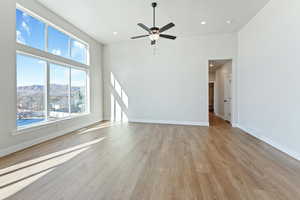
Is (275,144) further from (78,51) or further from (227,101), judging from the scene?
(78,51)

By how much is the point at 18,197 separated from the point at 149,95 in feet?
17.3

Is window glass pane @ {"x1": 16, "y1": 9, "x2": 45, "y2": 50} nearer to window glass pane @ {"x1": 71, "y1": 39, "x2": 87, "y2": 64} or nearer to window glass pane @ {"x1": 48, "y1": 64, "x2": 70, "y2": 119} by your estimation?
window glass pane @ {"x1": 48, "y1": 64, "x2": 70, "y2": 119}

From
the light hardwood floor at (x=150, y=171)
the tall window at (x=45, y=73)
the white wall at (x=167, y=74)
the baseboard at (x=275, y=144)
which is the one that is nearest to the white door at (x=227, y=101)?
the white wall at (x=167, y=74)

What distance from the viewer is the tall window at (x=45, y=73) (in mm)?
3662

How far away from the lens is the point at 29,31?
3.84 m

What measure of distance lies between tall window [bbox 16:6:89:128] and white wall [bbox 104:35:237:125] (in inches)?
74.9

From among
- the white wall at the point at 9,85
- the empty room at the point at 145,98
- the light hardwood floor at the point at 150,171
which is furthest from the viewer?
the white wall at the point at 9,85

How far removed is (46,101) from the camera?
4328 millimetres

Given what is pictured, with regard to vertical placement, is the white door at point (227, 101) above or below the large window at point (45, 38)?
below

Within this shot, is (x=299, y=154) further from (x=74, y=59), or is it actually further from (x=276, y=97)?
(x=74, y=59)

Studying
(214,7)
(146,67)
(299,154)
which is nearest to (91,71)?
(146,67)

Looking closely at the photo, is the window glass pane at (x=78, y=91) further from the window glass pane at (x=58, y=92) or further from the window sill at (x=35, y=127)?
the window sill at (x=35, y=127)

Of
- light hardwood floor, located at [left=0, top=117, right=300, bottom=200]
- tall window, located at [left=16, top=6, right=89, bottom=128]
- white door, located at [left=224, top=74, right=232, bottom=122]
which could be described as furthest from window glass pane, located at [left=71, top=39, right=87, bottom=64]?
white door, located at [left=224, top=74, right=232, bottom=122]

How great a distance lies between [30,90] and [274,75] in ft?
20.3
